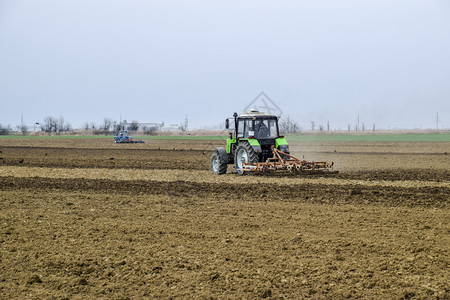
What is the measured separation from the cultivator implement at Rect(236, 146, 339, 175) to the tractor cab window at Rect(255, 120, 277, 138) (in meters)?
0.70

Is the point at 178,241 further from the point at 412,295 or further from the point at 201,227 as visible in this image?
the point at 412,295

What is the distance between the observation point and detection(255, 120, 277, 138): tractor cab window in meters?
19.3

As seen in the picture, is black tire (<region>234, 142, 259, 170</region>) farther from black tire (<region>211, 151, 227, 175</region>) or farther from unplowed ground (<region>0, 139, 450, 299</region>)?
unplowed ground (<region>0, 139, 450, 299</region>)

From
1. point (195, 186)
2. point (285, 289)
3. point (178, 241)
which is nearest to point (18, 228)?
point (178, 241)

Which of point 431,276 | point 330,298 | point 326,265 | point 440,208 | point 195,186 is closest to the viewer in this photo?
point 330,298

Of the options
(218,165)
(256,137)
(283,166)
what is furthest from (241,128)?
(283,166)

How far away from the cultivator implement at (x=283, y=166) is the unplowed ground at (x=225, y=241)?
6.47 feet

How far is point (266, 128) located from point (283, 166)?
2.00 metres

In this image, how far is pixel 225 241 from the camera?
28.9 ft

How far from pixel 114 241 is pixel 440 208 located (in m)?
7.63

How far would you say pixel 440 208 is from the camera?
39.8 feet

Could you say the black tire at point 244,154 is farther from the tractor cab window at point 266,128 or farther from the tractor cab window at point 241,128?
the tractor cab window at point 266,128

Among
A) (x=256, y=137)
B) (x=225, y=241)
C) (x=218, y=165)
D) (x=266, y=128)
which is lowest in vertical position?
(x=225, y=241)

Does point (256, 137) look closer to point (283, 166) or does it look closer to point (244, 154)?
point (244, 154)
